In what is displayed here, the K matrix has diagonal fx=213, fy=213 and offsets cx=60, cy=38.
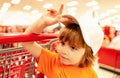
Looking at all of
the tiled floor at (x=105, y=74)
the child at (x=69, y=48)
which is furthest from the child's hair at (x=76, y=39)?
the tiled floor at (x=105, y=74)

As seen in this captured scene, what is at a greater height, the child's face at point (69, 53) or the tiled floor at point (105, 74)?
the child's face at point (69, 53)

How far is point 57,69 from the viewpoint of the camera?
56.4 inches

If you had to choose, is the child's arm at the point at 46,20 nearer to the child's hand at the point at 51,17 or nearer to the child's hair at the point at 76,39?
the child's hand at the point at 51,17

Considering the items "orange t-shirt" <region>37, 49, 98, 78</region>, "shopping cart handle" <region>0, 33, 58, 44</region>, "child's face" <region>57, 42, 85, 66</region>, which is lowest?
"orange t-shirt" <region>37, 49, 98, 78</region>

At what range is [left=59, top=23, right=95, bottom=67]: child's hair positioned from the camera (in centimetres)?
133

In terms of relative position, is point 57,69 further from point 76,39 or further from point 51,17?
point 51,17

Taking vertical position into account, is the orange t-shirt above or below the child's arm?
below

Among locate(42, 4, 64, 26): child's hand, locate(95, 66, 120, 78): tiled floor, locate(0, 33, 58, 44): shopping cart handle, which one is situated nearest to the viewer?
locate(0, 33, 58, 44): shopping cart handle

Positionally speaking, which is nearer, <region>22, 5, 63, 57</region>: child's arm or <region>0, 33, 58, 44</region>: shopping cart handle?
<region>0, 33, 58, 44</region>: shopping cart handle

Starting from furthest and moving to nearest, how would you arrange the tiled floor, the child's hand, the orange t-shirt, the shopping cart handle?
1. the tiled floor
2. the orange t-shirt
3. the child's hand
4. the shopping cart handle

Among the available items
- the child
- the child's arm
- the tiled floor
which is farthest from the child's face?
the tiled floor

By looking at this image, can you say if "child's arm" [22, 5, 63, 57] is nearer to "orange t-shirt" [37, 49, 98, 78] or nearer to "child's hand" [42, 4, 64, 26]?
"child's hand" [42, 4, 64, 26]

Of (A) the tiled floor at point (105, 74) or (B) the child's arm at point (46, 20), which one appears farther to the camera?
(A) the tiled floor at point (105, 74)

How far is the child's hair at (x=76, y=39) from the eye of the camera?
1.33 metres
